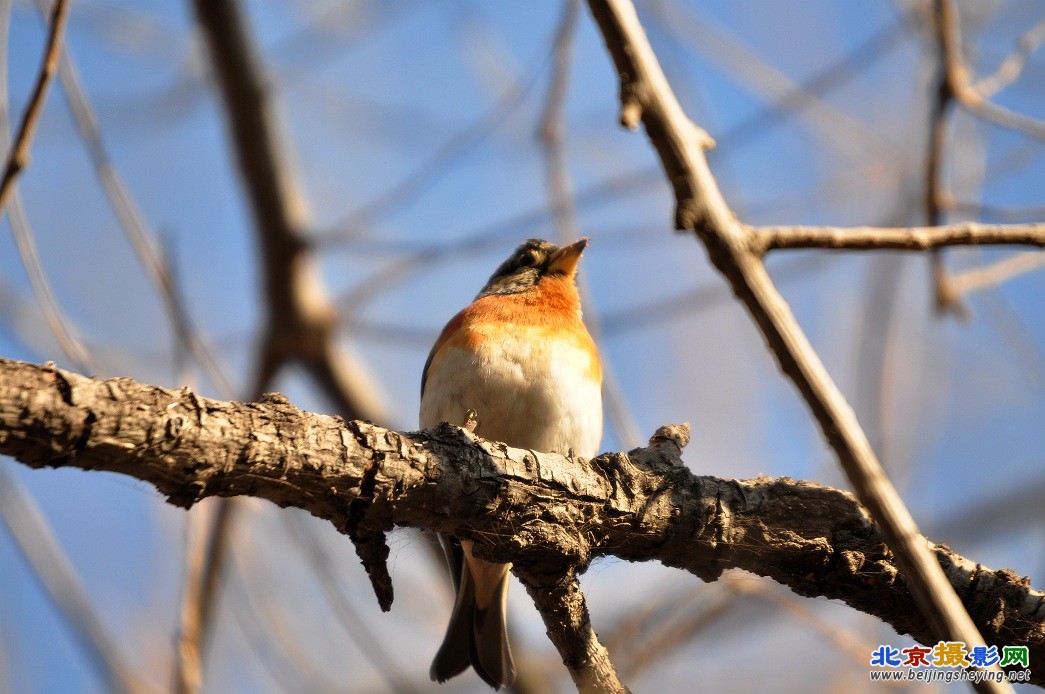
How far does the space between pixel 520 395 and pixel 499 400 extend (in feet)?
0.31

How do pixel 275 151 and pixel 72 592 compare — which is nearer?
pixel 72 592

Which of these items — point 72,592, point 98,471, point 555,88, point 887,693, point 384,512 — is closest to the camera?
point 98,471

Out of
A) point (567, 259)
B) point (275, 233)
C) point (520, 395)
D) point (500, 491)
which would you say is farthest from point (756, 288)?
point (275, 233)

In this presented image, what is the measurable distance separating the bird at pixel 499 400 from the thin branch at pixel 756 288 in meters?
2.51

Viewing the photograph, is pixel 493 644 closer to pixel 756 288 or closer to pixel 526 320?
pixel 526 320

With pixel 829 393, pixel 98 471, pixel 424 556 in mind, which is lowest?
pixel 829 393

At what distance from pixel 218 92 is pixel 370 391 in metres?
2.04

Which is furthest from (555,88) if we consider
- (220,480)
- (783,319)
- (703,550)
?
(783,319)

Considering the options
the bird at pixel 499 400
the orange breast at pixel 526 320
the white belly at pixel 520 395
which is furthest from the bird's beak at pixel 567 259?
the white belly at pixel 520 395

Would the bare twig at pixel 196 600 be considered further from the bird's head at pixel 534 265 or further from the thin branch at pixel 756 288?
the thin branch at pixel 756 288

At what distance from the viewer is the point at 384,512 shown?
2.41 metres

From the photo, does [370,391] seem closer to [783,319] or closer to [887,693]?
[887,693]

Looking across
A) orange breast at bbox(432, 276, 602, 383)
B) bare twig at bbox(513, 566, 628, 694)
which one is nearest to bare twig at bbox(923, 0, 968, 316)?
orange breast at bbox(432, 276, 602, 383)

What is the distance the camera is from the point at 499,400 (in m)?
3.94
